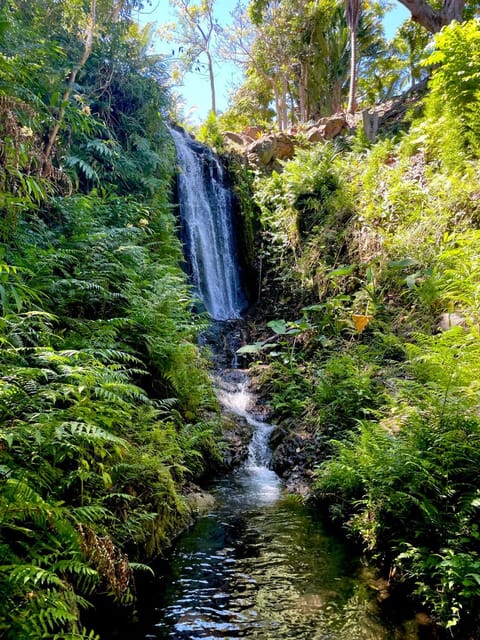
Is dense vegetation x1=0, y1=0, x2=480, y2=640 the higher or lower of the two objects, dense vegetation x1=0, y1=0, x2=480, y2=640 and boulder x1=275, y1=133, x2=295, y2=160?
the lower

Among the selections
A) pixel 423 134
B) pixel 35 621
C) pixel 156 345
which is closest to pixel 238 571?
pixel 35 621

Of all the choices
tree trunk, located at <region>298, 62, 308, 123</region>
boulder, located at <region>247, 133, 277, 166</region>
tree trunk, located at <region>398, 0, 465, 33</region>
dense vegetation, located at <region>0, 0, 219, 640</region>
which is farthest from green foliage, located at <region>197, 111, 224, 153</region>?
tree trunk, located at <region>398, 0, 465, 33</region>

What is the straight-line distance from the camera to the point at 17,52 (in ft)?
17.0

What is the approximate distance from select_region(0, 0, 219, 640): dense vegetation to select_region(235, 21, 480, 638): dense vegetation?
6.43 ft

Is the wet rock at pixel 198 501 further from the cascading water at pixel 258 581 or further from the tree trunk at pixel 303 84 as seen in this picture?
the tree trunk at pixel 303 84

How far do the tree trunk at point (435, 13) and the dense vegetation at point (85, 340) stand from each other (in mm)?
8753

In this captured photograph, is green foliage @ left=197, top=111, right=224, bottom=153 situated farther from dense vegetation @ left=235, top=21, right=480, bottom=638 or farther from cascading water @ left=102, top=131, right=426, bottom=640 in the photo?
cascading water @ left=102, top=131, right=426, bottom=640

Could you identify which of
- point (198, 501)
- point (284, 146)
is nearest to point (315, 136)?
point (284, 146)

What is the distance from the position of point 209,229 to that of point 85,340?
9.12 meters

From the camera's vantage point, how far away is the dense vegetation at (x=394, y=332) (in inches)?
126

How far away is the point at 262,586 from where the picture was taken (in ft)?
10.7

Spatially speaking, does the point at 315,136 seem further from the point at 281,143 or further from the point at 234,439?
the point at 234,439

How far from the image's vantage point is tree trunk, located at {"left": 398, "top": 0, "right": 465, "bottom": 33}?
40.0 ft

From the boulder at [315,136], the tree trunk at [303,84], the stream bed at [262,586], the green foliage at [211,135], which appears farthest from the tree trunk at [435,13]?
the stream bed at [262,586]
